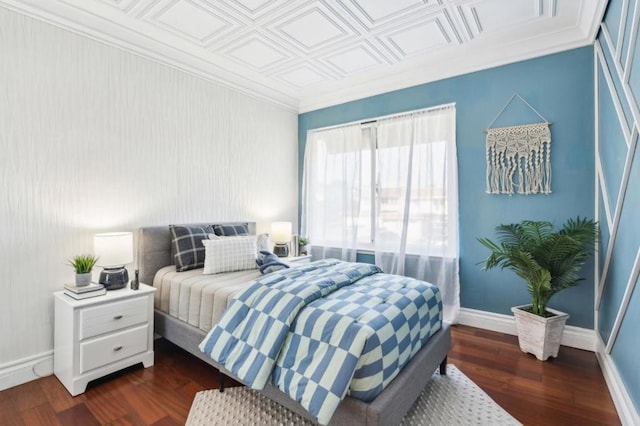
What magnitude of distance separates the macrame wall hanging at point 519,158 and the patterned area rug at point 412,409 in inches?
73.4

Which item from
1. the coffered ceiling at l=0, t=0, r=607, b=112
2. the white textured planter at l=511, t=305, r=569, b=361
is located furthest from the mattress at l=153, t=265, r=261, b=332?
the white textured planter at l=511, t=305, r=569, b=361

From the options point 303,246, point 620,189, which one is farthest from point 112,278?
point 620,189

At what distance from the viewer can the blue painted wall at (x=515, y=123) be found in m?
2.75

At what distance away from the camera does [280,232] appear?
3.96 metres

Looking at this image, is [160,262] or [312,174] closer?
[160,262]

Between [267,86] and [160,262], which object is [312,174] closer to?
[267,86]

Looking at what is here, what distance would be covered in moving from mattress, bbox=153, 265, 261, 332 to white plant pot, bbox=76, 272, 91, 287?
55 centimetres

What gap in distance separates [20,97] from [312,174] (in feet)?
10.1

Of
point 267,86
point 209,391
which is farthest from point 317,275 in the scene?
point 267,86

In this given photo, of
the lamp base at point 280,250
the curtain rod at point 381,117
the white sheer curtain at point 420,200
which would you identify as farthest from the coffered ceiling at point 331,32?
the lamp base at point 280,250

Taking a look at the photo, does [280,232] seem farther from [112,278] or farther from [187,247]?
[112,278]

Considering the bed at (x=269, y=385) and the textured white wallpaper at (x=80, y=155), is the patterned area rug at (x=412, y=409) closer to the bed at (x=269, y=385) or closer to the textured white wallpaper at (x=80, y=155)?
the bed at (x=269, y=385)

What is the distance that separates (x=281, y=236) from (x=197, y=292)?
1.64m

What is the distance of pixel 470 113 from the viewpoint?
3297 mm
